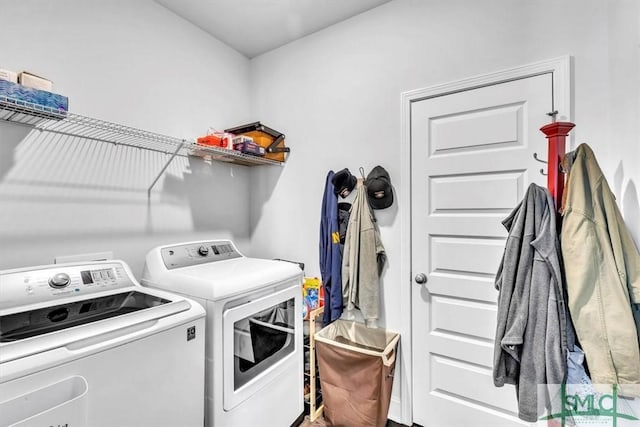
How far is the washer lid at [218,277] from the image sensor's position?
1.39 metres

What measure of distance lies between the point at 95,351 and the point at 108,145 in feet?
4.14

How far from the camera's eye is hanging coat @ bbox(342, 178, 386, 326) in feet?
6.43

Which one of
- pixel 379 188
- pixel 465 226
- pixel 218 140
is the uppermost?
pixel 218 140

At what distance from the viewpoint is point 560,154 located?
110 centimetres

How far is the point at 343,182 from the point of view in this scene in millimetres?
2084

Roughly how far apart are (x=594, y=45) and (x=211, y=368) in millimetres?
2381

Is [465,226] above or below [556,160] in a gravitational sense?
below

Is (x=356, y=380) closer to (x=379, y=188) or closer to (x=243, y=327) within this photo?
(x=243, y=327)

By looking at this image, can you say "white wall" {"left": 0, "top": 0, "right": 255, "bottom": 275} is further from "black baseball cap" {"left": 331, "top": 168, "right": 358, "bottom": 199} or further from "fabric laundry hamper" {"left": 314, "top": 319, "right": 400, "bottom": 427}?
"fabric laundry hamper" {"left": 314, "top": 319, "right": 400, "bottom": 427}

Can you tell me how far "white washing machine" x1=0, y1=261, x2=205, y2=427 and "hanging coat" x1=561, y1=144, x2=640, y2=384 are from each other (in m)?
1.40

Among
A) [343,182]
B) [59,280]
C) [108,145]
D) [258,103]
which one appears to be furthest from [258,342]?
[258,103]

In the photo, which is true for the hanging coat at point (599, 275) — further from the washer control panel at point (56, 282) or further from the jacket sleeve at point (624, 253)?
the washer control panel at point (56, 282)

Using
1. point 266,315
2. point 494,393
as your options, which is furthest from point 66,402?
point 494,393

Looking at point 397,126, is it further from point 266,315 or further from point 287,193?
point 266,315
